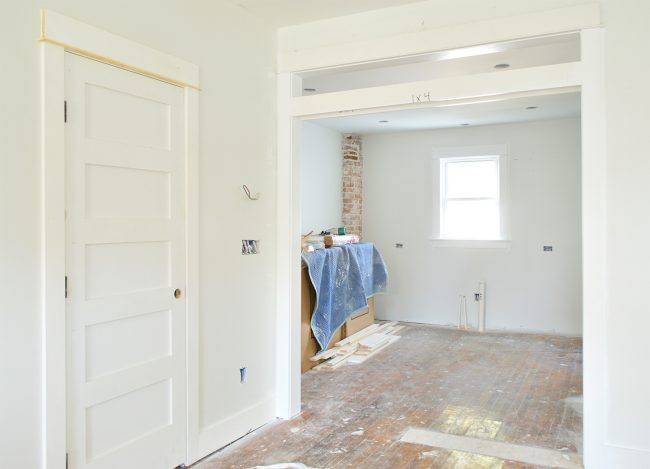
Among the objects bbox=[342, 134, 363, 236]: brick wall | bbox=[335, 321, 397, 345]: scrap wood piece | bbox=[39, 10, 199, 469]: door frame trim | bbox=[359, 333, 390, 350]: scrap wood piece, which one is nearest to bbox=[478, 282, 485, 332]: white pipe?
bbox=[335, 321, 397, 345]: scrap wood piece

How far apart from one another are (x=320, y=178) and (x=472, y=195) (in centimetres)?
202

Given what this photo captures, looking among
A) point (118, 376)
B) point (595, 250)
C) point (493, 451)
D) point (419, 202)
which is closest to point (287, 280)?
point (118, 376)

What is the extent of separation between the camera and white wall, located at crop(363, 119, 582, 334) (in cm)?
677

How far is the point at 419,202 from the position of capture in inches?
299

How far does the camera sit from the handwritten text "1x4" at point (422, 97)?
3.40m

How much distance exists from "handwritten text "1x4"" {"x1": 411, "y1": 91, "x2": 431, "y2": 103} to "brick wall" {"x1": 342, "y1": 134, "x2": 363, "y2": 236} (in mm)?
4273

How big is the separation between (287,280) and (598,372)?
1.99m

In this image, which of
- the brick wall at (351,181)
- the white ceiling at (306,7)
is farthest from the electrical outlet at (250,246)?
the brick wall at (351,181)

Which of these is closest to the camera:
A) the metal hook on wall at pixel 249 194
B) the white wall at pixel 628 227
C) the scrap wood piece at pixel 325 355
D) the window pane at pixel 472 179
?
the white wall at pixel 628 227

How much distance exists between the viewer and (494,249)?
281 inches

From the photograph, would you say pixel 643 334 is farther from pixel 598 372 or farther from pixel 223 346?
pixel 223 346

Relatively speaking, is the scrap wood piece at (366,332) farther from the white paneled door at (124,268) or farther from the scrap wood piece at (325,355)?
the white paneled door at (124,268)

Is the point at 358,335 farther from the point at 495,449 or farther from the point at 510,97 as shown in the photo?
the point at 510,97

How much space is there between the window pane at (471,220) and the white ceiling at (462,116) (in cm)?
104
